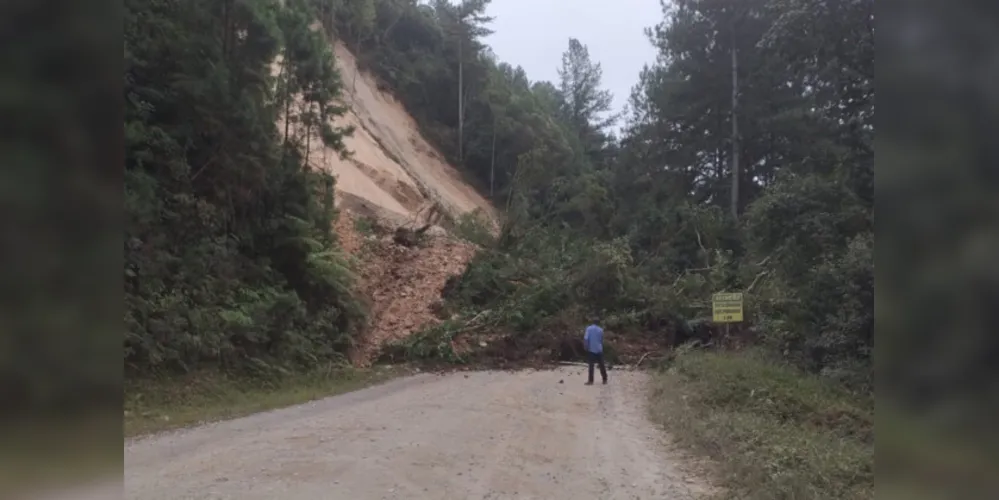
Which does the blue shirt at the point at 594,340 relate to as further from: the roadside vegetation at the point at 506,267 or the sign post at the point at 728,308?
the sign post at the point at 728,308

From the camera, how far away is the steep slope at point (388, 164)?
29.3 metres

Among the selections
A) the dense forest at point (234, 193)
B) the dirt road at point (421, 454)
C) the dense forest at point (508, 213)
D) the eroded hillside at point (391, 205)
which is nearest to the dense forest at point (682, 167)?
the dense forest at point (508, 213)

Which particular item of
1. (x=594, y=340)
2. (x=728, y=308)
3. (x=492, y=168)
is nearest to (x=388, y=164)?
(x=492, y=168)

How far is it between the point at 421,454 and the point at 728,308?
9939 mm

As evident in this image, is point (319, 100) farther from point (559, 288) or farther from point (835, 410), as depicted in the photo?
point (835, 410)

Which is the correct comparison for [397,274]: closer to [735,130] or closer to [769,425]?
[769,425]

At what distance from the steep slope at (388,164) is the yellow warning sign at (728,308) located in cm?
1247

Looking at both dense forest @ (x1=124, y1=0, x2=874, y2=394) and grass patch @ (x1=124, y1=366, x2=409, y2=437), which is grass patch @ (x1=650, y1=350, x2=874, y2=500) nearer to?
dense forest @ (x1=124, y1=0, x2=874, y2=394)

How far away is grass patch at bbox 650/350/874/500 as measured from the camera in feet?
20.3

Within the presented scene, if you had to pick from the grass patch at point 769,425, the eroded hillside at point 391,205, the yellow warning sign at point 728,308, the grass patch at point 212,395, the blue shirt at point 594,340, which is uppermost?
the eroded hillside at point 391,205

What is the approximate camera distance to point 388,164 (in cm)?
3416

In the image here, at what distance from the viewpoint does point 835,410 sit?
9.65m
